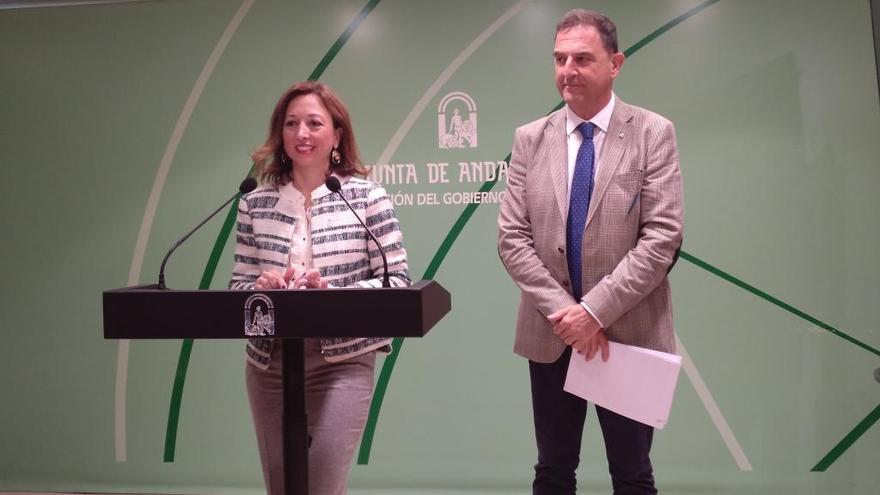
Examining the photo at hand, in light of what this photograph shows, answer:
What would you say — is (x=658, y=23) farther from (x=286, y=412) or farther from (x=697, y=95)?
(x=286, y=412)

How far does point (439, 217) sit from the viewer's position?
11.6 ft

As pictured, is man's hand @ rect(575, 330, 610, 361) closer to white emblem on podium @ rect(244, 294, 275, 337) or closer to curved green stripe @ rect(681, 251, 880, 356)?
white emblem on podium @ rect(244, 294, 275, 337)

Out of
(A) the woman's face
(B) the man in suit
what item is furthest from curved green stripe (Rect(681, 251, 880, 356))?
(A) the woman's face

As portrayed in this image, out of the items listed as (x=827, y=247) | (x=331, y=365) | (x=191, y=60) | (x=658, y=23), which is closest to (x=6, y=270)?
(x=191, y=60)

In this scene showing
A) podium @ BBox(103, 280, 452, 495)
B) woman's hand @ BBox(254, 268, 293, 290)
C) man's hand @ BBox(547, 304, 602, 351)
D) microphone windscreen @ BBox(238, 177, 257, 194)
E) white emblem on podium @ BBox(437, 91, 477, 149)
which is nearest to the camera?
podium @ BBox(103, 280, 452, 495)

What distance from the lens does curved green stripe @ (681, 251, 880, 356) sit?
10.9 ft

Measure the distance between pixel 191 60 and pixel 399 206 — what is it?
1.22 m

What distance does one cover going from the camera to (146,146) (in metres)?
3.71

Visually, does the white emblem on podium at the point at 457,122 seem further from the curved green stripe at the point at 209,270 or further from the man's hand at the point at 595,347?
the man's hand at the point at 595,347

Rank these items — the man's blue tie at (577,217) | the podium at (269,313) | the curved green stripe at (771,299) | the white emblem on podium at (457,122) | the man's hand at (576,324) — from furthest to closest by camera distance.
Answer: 1. the white emblem on podium at (457,122)
2. the curved green stripe at (771,299)
3. the man's blue tie at (577,217)
4. the man's hand at (576,324)
5. the podium at (269,313)

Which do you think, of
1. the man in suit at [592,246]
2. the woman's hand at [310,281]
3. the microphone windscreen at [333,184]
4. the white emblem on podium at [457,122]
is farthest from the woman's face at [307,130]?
the white emblem on podium at [457,122]

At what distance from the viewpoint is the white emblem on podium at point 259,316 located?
4.94ft

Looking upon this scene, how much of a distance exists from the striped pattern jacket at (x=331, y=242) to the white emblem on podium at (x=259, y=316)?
0.45 meters

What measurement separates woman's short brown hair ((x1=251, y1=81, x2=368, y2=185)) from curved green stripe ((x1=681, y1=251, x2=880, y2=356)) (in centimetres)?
181
